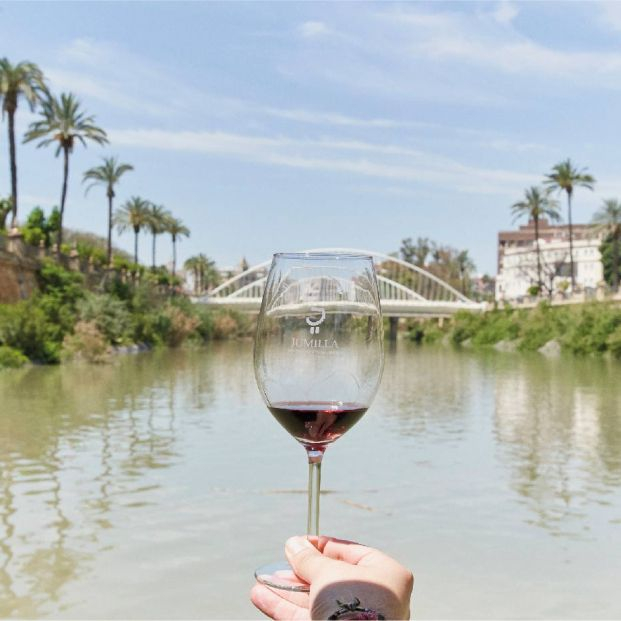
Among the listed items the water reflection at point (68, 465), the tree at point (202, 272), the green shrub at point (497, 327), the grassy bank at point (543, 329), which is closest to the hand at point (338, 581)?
the water reflection at point (68, 465)

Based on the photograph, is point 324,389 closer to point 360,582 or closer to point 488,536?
point 360,582

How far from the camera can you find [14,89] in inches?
1374

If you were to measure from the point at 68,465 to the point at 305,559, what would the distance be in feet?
31.2

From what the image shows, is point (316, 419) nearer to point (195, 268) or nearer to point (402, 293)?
point (402, 293)

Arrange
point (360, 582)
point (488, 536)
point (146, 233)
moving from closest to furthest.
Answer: point (360, 582) → point (488, 536) → point (146, 233)

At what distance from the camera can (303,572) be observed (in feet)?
3.80

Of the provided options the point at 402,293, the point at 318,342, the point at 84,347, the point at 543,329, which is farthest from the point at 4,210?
the point at 402,293

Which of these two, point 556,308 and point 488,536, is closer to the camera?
point 488,536

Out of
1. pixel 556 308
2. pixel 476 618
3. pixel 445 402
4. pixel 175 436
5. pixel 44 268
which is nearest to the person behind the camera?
pixel 476 618

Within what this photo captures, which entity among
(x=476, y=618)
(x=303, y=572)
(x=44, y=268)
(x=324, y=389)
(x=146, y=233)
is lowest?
(x=476, y=618)

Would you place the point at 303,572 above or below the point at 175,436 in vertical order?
above

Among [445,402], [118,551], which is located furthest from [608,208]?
[118,551]

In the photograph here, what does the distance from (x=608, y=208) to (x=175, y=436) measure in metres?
61.5

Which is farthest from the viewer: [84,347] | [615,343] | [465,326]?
[465,326]
